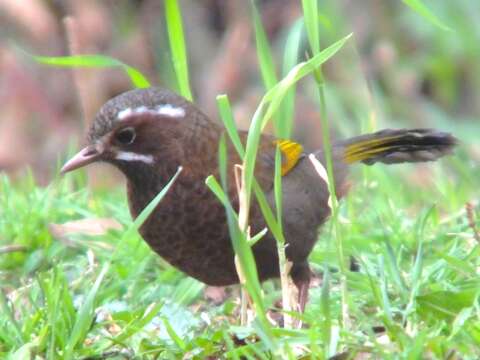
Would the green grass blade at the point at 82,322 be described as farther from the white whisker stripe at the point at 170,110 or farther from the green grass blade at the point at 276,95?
the white whisker stripe at the point at 170,110

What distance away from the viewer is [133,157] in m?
5.46

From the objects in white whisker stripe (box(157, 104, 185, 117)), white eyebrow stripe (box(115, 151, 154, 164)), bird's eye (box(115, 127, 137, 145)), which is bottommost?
white eyebrow stripe (box(115, 151, 154, 164))

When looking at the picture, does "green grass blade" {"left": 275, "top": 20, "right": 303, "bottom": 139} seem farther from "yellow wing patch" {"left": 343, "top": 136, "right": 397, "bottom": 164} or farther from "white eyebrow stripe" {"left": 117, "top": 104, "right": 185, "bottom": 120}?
"yellow wing patch" {"left": 343, "top": 136, "right": 397, "bottom": 164}

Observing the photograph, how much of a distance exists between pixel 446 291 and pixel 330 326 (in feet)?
1.96

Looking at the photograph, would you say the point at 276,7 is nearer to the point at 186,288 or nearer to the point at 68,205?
the point at 68,205

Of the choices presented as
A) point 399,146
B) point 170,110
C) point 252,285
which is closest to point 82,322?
point 252,285

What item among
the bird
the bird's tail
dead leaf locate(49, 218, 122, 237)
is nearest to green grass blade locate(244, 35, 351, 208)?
the bird

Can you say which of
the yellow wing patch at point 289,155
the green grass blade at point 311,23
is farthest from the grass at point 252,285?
the yellow wing patch at point 289,155

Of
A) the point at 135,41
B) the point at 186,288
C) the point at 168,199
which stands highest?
the point at 135,41

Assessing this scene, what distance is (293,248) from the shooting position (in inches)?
225

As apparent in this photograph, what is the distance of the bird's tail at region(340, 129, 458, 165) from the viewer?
20.3 feet

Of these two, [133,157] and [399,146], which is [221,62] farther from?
[133,157]

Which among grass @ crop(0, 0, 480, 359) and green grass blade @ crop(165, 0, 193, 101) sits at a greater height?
green grass blade @ crop(165, 0, 193, 101)

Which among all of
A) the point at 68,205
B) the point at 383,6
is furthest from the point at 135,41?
the point at 68,205
